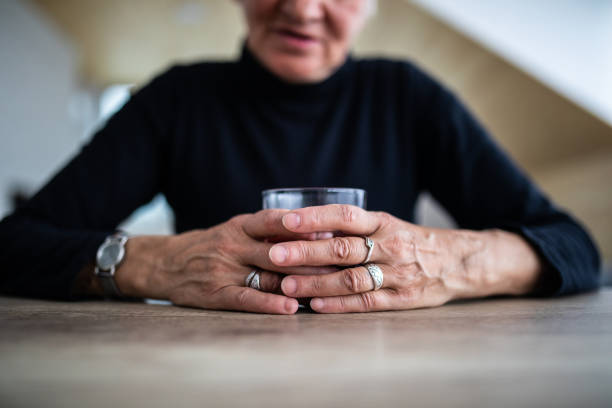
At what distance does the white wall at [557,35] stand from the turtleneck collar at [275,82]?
210 cm

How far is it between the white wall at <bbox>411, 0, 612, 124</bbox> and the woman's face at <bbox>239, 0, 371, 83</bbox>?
2.11m

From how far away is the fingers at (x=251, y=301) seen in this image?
0.57m

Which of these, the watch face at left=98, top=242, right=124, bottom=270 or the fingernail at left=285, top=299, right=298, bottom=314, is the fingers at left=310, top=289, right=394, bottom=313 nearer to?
the fingernail at left=285, top=299, right=298, bottom=314

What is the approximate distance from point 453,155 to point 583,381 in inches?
35.4

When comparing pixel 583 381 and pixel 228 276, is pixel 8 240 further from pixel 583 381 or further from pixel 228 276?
pixel 583 381

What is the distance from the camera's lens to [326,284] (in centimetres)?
59

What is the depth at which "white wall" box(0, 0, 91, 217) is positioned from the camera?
14.3ft

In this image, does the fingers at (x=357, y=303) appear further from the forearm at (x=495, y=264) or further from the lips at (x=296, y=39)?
the lips at (x=296, y=39)

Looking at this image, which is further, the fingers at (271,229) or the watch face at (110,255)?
the watch face at (110,255)

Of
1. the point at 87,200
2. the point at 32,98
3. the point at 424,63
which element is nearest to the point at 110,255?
the point at 87,200

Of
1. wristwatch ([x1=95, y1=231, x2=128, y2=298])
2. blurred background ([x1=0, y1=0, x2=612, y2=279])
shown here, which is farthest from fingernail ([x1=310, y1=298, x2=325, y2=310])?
blurred background ([x1=0, y1=0, x2=612, y2=279])

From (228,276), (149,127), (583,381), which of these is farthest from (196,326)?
(149,127)

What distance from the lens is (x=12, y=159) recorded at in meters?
4.45

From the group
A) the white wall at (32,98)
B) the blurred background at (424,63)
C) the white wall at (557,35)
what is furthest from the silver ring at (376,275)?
the white wall at (32,98)
